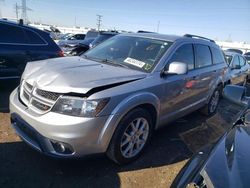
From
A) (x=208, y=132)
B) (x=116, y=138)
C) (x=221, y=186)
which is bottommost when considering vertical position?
(x=208, y=132)

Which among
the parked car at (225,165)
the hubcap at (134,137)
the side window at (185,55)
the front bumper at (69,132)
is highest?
the side window at (185,55)

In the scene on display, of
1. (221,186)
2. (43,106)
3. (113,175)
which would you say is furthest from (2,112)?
(221,186)

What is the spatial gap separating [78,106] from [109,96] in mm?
369

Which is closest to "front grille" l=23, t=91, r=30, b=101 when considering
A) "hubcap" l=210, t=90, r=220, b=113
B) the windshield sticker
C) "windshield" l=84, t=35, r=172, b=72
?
"windshield" l=84, t=35, r=172, b=72

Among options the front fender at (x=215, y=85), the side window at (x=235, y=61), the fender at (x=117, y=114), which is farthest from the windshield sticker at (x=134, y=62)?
the side window at (x=235, y=61)

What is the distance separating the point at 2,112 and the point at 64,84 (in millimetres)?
2753

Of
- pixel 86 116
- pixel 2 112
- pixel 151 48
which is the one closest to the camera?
pixel 86 116

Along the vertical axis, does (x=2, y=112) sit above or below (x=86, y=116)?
below

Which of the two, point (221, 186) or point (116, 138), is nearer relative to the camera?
point (221, 186)

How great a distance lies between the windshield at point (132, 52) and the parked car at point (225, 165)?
1787mm

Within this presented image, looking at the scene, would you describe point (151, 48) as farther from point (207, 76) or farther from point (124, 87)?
A: point (207, 76)

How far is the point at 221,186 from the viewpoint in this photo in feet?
5.03

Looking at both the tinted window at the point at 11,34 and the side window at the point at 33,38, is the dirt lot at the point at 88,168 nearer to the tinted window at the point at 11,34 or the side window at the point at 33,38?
the tinted window at the point at 11,34

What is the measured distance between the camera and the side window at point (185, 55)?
4187mm
